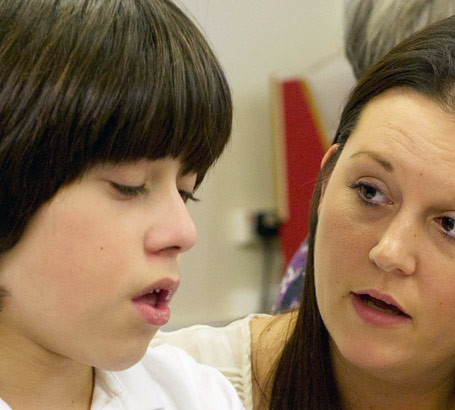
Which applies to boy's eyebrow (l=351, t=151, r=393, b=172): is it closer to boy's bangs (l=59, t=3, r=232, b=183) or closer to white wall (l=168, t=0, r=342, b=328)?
boy's bangs (l=59, t=3, r=232, b=183)

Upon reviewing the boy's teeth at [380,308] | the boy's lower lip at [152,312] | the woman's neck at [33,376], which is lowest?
the woman's neck at [33,376]

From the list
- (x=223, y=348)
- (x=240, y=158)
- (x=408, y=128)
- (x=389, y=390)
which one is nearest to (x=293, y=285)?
(x=223, y=348)

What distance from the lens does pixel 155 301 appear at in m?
0.91

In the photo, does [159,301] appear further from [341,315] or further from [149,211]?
[341,315]

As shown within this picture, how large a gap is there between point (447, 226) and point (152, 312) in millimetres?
478

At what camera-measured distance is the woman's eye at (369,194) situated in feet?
3.78

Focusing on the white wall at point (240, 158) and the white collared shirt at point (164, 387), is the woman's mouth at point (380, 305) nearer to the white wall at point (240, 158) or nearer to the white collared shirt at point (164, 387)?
the white collared shirt at point (164, 387)

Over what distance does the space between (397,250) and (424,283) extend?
0.22ft

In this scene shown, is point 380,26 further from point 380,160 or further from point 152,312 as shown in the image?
point 152,312

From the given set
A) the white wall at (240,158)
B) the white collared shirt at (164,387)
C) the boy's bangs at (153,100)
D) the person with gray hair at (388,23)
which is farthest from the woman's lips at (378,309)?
the white wall at (240,158)

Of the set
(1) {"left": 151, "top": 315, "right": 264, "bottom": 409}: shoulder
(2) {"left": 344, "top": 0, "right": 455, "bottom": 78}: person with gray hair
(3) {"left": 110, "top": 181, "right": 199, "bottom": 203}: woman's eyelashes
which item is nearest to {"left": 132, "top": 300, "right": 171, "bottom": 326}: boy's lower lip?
(3) {"left": 110, "top": 181, "right": 199, "bottom": 203}: woman's eyelashes

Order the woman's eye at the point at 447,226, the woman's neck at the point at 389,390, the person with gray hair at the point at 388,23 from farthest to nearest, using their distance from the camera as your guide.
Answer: the person with gray hair at the point at 388,23 < the woman's neck at the point at 389,390 < the woman's eye at the point at 447,226

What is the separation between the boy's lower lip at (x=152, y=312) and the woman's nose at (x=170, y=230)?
0.07 m

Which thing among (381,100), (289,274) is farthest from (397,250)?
(289,274)
